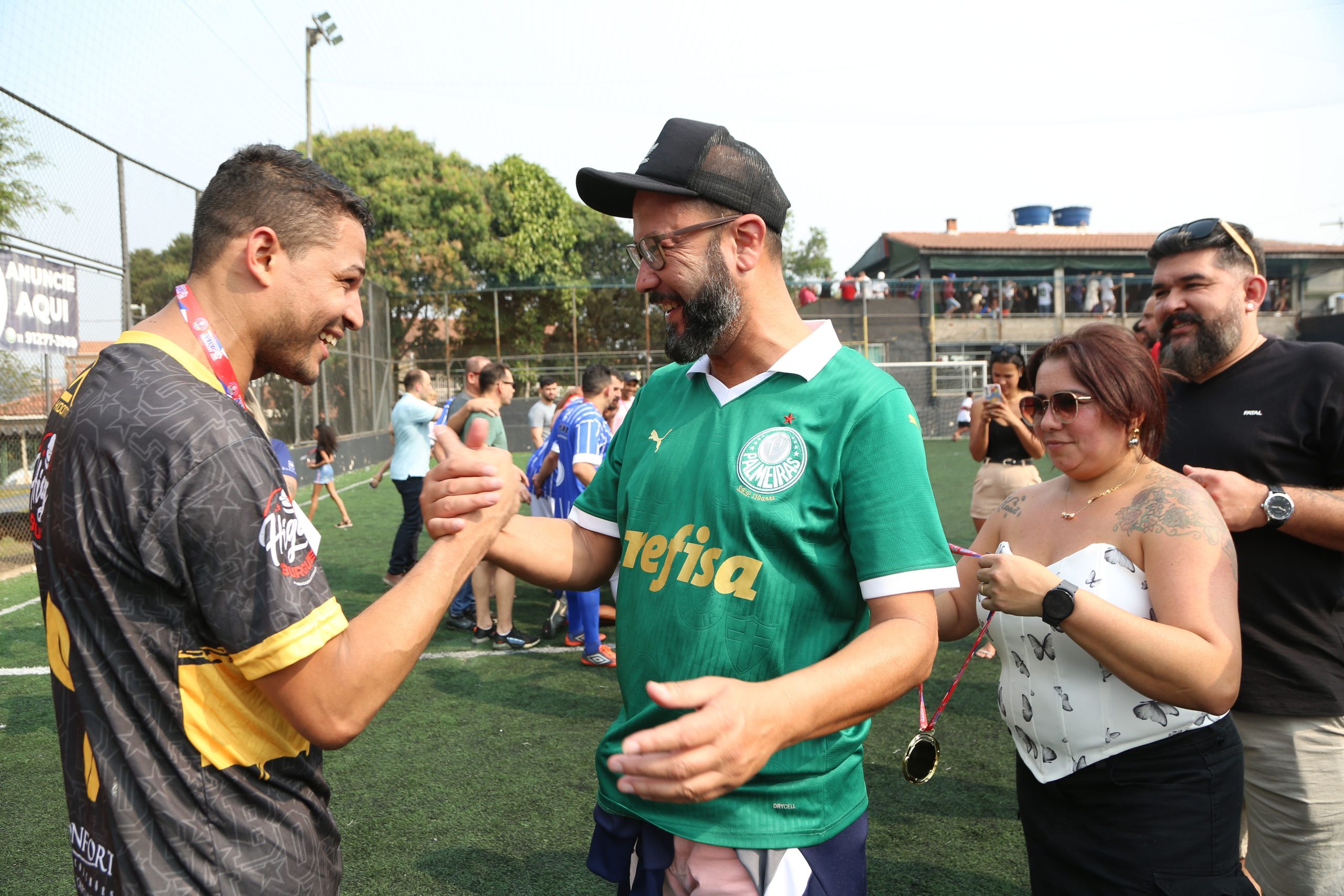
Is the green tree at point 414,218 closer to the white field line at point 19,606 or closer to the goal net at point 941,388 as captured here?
the goal net at point 941,388

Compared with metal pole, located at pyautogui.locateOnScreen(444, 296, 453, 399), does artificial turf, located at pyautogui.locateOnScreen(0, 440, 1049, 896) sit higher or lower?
lower

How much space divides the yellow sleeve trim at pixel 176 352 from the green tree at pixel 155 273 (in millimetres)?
10682

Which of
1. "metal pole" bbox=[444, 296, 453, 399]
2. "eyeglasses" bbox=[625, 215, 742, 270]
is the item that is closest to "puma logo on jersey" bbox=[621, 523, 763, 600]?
"eyeglasses" bbox=[625, 215, 742, 270]

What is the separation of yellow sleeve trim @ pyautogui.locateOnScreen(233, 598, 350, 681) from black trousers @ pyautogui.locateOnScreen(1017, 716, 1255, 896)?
185 cm

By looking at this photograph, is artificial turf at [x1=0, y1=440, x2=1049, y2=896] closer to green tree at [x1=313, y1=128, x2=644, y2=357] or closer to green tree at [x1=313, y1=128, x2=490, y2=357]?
green tree at [x1=313, y1=128, x2=644, y2=357]

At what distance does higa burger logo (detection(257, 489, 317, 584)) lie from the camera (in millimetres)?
1486

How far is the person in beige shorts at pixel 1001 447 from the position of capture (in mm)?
6445

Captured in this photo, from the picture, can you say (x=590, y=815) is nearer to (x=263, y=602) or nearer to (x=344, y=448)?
(x=263, y=602)

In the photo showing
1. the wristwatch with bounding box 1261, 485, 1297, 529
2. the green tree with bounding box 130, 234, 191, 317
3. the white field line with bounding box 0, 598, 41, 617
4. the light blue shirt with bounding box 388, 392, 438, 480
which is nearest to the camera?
the wristwatch with bounding box 1261, 485, 1297, 529

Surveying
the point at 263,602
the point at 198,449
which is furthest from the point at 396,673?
the point at 198,449

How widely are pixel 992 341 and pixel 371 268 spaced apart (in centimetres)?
2363

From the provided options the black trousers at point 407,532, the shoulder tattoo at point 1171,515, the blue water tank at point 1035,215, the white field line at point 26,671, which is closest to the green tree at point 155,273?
the black trousers at point 407,532

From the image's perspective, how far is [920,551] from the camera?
1.56m

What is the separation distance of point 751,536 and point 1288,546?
1.93m
